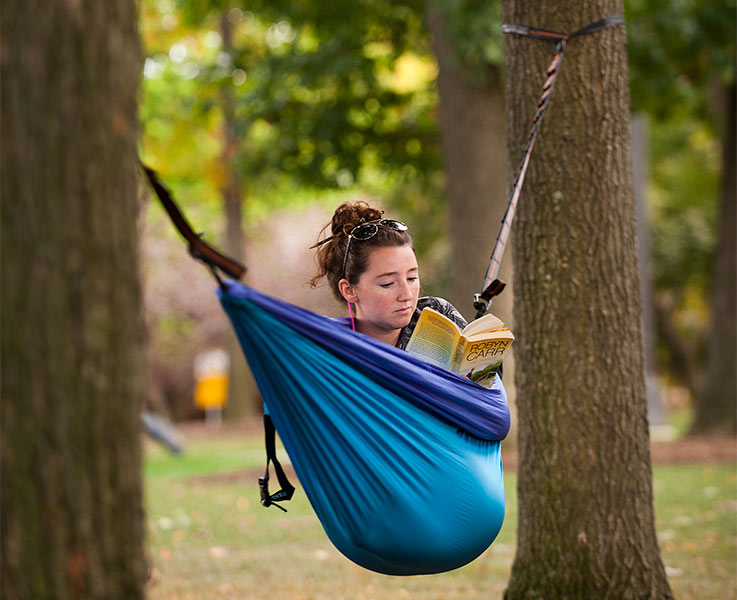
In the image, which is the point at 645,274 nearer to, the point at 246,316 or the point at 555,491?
the point at 555,491

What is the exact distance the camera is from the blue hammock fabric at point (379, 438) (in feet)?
8.11

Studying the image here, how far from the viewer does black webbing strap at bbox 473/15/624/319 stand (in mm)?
3180

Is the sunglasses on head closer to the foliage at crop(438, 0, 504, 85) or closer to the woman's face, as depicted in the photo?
the woman's face

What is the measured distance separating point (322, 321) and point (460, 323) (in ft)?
2.91

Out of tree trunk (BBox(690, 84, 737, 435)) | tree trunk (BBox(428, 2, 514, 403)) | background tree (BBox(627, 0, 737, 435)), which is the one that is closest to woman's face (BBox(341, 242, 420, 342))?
tree trunk (BBox(428, 2, 514, 403))

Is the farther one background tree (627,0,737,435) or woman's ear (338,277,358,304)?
background tree (627,0,737,435)

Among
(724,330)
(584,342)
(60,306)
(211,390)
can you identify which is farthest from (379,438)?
(211,390)

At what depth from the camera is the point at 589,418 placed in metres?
3.48

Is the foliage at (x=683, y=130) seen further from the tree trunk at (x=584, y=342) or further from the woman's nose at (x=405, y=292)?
the woman's nose at (x=405, y=292)

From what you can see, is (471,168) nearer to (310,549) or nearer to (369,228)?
(310,549)

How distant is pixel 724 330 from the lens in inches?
461

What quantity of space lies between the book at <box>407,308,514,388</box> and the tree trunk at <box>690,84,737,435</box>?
31.3 feet

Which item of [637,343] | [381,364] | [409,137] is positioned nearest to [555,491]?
[637,343]

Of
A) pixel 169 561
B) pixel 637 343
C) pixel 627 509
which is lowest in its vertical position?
pixel 169 561
